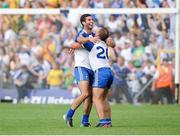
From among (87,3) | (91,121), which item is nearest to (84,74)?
(91,121)

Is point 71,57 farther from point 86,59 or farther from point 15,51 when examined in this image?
point 86,59

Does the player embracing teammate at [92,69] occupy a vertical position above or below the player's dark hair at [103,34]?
below

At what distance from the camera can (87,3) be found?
28.7 m

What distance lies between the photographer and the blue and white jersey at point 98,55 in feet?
50.8

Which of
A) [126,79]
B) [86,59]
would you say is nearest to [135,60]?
[126,79]

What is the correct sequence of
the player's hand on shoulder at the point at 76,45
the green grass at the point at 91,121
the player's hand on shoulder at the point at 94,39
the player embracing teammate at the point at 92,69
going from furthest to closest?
the player's hand on shoulder at the point at 76,45, the player embracing teammate at the point at 92,69, the player's hand on shoulder at the point at 94,39, the green grass at the point at 91,121

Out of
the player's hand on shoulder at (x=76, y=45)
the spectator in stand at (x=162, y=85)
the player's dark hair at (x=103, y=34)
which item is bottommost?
the spectator in stand at (x=162, y=85)

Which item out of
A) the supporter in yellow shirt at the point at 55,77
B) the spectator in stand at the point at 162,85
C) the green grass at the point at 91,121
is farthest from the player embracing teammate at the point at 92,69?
the supporter in yellow shirt at the point at 55,77

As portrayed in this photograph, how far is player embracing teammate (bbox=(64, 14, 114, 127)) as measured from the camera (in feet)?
50.2

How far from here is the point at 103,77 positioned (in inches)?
605

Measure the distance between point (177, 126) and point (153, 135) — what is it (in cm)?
254

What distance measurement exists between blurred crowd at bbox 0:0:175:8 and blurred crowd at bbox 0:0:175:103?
104mm

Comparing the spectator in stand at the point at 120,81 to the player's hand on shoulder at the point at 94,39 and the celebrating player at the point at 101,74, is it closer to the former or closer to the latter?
the celebrating player at the point at 101,74

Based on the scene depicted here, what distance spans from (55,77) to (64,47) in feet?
3.58
